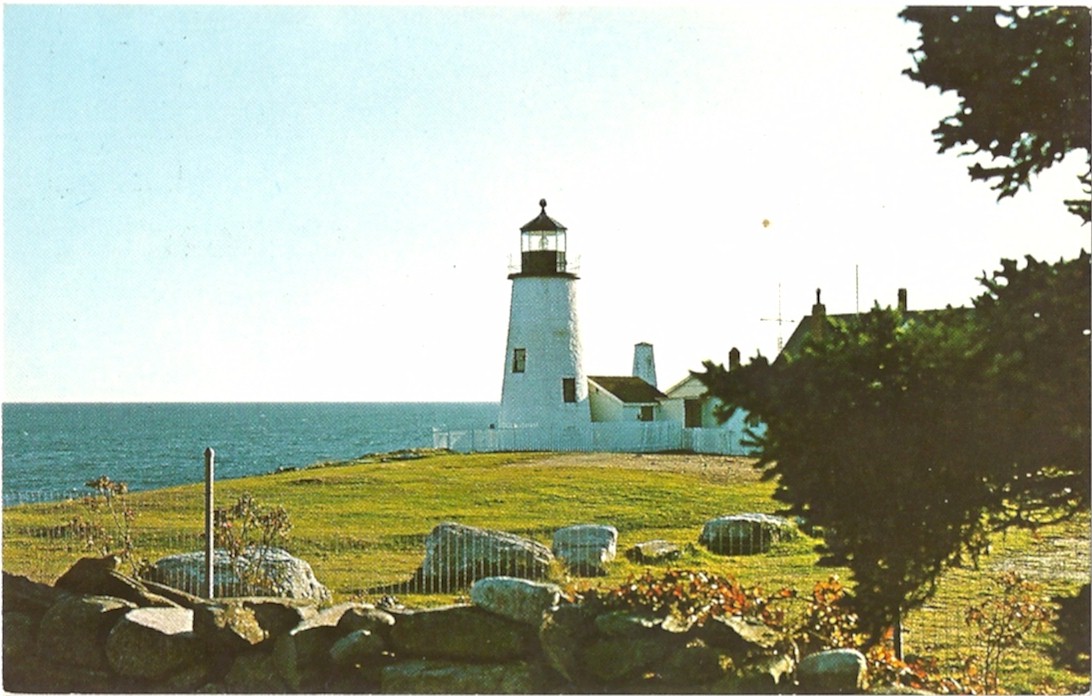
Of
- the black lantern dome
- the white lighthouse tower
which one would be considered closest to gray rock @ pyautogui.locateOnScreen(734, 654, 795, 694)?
the black lantern dome

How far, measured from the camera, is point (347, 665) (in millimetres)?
7379

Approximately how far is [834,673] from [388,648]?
119 inches

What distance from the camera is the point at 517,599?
23.8 ft

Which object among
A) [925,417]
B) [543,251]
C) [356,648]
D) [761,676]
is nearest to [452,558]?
[356,648]

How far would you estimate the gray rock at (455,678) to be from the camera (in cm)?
726

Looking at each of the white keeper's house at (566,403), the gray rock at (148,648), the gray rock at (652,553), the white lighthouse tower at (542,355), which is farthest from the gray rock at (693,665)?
the white keeper's house at (566,403)

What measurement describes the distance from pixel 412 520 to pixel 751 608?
24.0ft

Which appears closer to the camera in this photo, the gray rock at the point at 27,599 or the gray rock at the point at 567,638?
the gray rock at the point at 567,638

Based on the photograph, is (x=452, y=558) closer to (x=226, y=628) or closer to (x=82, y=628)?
(x=226, y=628)

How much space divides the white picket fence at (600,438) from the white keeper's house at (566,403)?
0.07ft

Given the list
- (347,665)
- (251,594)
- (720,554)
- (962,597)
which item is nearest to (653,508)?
(720,554)

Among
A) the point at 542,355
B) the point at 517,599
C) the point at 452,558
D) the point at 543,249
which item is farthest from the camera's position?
the point at 542,355

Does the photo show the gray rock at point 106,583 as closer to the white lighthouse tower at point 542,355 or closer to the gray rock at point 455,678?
the gray rock at point 455,678

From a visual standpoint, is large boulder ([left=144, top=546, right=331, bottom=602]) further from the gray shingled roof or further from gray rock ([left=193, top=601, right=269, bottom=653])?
the gray shingled roof
